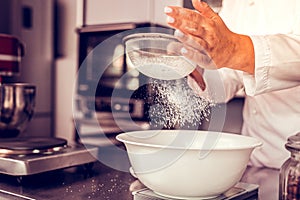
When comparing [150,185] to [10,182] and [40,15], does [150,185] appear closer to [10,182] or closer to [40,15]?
[10,182]

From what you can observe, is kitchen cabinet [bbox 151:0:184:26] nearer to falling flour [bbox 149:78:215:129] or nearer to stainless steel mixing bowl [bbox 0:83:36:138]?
stainless steel mixing bowl [bbox 0:83:36:138]

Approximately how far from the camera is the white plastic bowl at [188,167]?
29.0 inches

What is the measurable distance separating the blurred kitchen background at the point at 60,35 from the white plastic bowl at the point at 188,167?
5.78 ft

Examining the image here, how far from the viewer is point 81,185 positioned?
96cm

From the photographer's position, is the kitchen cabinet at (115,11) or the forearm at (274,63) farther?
the kitchen cabinet at (115,11)

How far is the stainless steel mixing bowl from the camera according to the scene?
142 cm

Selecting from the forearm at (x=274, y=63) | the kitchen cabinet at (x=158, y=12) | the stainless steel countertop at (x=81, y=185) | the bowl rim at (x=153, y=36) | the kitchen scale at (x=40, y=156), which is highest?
the kitchen cabinet at (x=158, y=12)

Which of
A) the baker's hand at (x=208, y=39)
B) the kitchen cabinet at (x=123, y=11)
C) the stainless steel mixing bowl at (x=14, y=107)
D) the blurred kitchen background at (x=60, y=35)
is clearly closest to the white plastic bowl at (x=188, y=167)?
the baker's hand at (x=208, y=39)

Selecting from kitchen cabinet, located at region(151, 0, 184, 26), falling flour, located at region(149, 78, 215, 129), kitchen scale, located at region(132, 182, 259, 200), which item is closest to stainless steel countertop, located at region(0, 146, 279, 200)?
kitchen scale, located at region(132, 182, 259, 200)

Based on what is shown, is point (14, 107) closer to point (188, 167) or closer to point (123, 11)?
point (188, 167)

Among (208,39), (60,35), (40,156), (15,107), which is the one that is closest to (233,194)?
(208,39)

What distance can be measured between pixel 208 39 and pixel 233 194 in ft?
1.07

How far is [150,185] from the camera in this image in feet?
2.64

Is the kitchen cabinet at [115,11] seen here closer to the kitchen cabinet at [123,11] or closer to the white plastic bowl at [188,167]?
the kitchen cabinet at [123,11]
